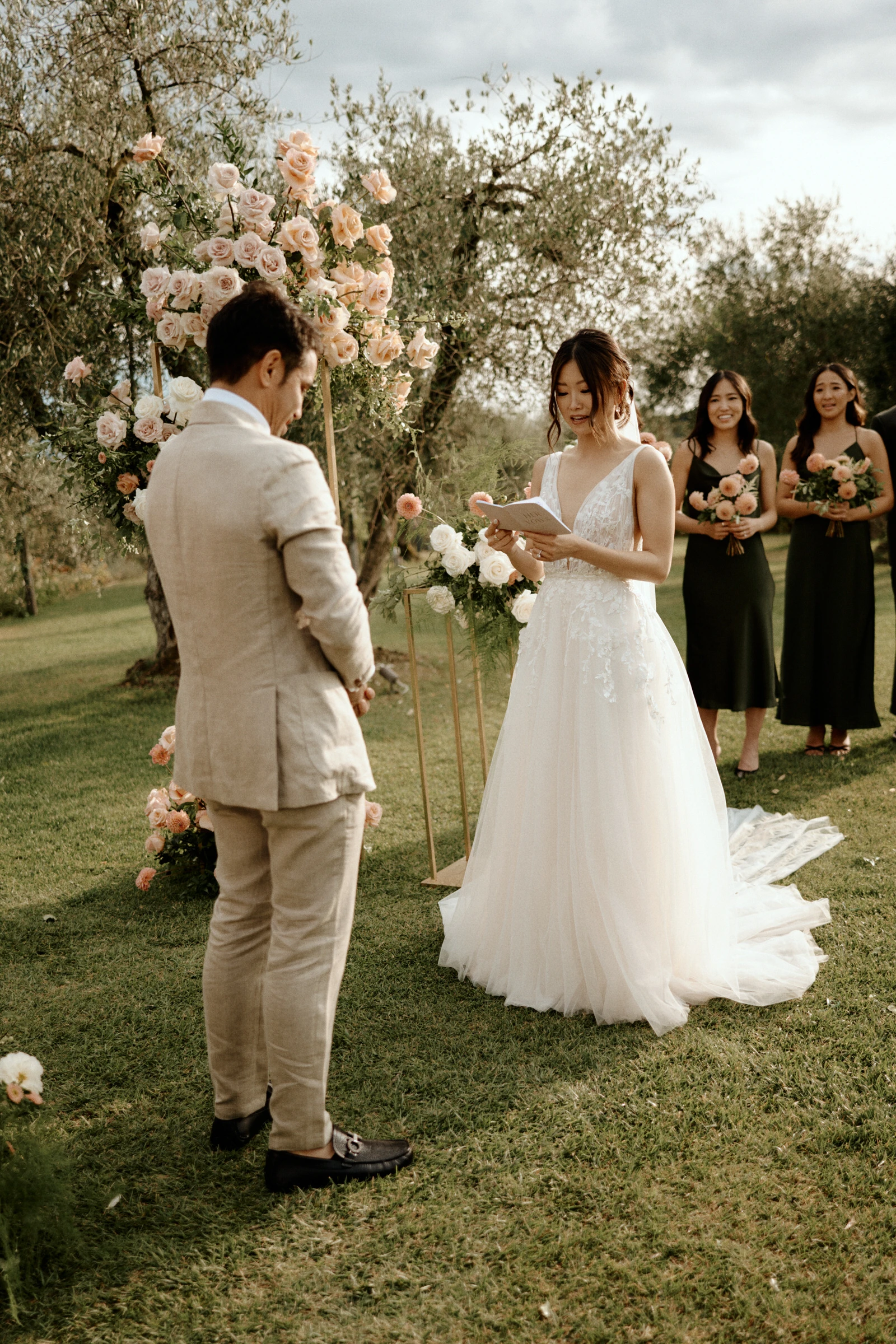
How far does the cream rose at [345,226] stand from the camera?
370cm

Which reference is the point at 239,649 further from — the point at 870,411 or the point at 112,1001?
the point at 870,411

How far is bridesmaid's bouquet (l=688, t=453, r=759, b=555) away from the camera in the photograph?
19.7ft

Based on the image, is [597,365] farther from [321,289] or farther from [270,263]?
[270,263]

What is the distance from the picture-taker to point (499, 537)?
13.2ft

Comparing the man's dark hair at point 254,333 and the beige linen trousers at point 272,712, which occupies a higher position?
the man's dark hair at point 254,333

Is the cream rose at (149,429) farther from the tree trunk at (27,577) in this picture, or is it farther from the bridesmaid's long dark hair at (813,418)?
the tree trunk at (27,577)

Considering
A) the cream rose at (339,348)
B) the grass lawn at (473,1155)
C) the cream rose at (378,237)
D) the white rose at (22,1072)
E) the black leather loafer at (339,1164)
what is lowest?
the grass lawn at (473,1155)

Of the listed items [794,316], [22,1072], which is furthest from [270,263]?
[794,316]

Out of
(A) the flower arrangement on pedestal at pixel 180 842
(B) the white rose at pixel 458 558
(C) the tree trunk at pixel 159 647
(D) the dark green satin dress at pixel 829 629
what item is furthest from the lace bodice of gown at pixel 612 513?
(C) the tree trunk at pixel 159 647

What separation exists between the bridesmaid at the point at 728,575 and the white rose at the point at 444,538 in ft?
7.27

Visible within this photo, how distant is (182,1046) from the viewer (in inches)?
140

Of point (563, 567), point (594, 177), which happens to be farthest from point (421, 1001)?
point (594, 177)

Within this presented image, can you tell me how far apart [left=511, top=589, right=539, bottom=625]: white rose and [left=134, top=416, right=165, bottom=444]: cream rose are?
1.75 metres

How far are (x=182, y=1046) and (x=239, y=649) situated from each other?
6.31ft
